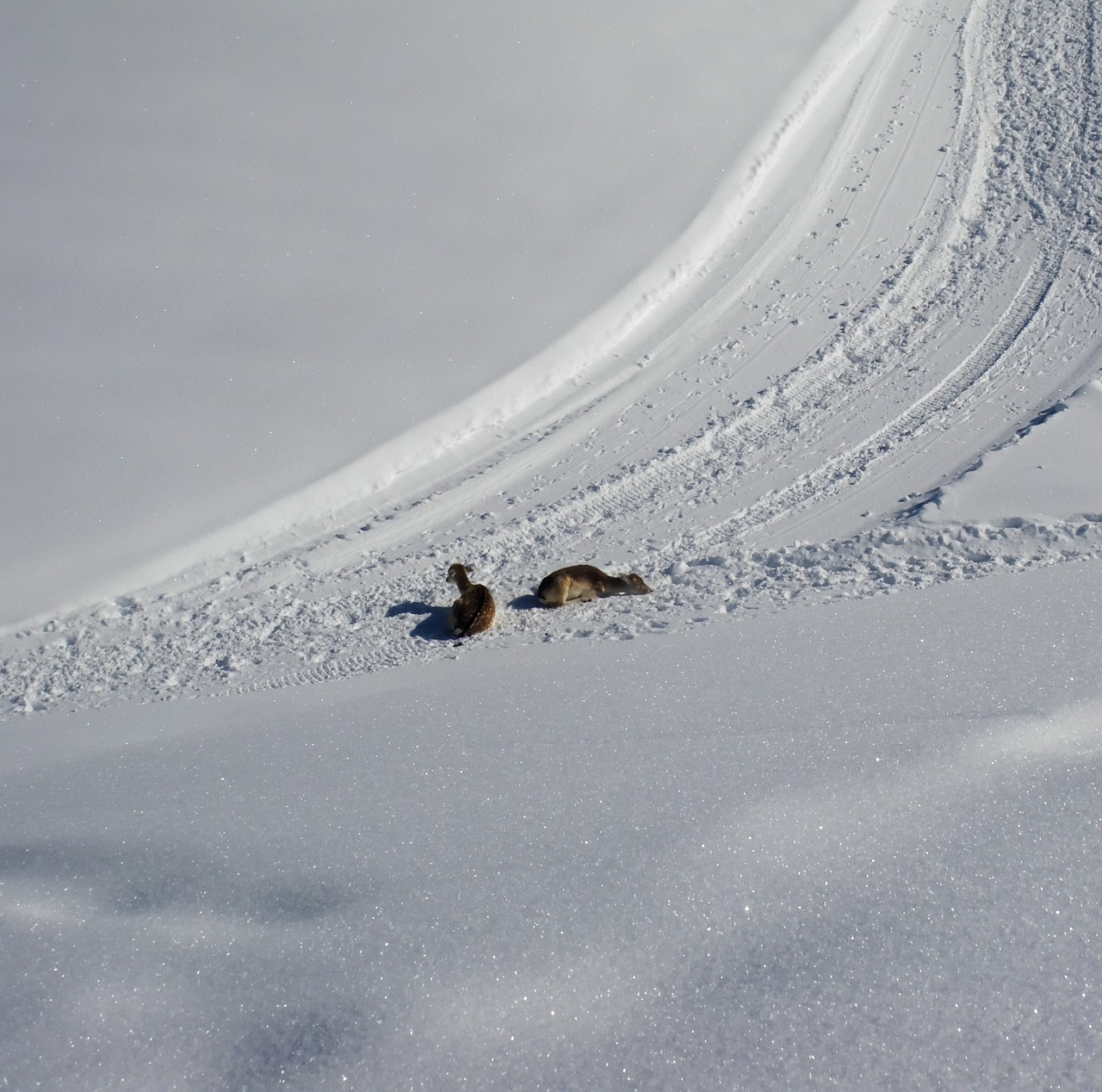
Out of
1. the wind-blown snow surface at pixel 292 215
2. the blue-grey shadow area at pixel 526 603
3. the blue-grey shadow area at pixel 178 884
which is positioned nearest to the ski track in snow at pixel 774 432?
the blue-grey shadow area at pixel 526 603

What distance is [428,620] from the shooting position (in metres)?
4.20

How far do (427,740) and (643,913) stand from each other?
110 centimetres

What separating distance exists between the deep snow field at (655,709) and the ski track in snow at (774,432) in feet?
0.09

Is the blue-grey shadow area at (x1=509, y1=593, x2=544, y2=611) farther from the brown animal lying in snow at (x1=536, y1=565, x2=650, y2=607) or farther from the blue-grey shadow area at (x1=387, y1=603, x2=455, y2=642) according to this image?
the blue-grey shadow area at (x1=387, y1=603, x2=455, y2=642)

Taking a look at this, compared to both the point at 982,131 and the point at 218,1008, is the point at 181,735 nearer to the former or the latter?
the point at 218,1008

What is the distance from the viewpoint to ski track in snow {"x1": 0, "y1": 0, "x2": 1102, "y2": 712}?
13.4 ft

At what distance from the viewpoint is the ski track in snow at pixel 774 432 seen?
13.4 feet

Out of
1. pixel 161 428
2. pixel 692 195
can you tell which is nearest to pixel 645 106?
pixel 692 195

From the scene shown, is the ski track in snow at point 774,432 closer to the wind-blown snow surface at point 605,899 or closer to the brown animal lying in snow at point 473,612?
the brown animal lying in snow at point 473,612

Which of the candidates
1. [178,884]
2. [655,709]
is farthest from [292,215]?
[178,884]

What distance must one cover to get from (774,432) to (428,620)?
2242mm

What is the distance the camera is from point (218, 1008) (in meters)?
1.57

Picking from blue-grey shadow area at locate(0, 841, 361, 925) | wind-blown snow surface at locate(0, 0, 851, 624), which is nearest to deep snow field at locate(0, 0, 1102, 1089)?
blue-grey shadow area at locate(0, 841, 361, 925)

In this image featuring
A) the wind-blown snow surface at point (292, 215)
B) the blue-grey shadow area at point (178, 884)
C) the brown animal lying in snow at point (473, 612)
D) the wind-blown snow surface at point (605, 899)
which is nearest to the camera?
the wind-blown snow surface at point (605, 899)
